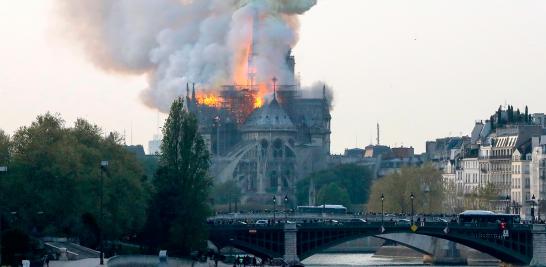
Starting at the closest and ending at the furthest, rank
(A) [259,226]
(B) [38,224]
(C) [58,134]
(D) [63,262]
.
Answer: (D) [63,262] → (B) [38,224] → (C) [58,134] → (A) [259,226]

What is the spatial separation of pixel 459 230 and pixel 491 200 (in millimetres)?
45773

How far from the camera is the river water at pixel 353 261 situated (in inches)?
6235

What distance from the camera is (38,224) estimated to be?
123m

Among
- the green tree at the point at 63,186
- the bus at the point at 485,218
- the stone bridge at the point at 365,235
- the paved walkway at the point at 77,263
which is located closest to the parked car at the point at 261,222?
the stone bridge at the point at 365,235

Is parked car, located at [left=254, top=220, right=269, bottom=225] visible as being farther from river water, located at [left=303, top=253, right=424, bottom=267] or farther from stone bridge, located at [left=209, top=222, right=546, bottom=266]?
river water, located at [left=303, top=253, right=424, bottom=267]

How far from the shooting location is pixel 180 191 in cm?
A: 13312

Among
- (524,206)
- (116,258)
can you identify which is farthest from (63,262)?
(524,206)

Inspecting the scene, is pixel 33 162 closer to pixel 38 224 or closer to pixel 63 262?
pixel 38 224

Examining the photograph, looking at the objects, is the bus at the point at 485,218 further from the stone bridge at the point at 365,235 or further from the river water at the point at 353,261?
the river water at the point at 353,261

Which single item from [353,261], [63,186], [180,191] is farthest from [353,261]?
[63,186]

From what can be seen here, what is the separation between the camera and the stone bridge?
146 metres

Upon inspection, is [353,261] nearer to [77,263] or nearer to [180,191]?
[180,191]

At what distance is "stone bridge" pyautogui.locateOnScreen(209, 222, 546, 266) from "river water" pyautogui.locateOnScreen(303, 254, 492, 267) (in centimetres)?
585

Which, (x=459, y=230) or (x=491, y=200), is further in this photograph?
(x=491, y=200)
